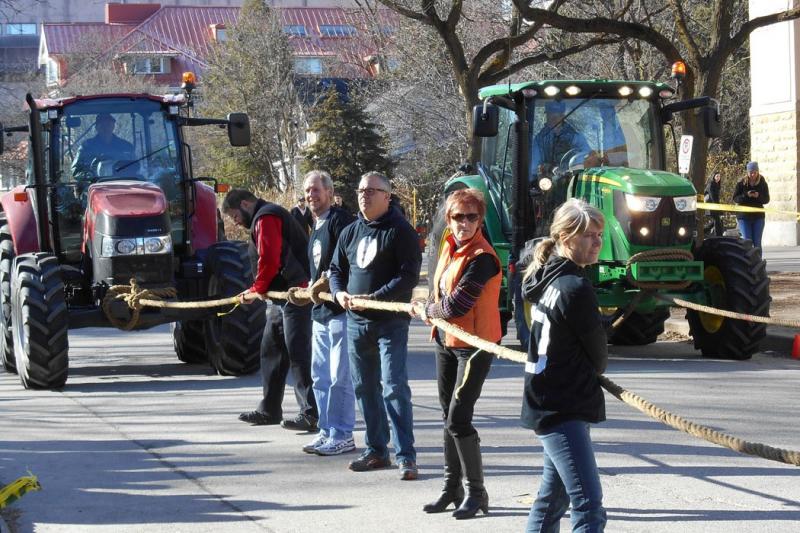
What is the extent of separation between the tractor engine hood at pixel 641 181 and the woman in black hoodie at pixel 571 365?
8.14m

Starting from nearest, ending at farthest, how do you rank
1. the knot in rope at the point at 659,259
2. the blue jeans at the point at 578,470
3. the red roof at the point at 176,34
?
1. the blue jeans at the point at 578,470
2. the knot in rope at the point at 659,259
3. the red roof at the point at 176,34

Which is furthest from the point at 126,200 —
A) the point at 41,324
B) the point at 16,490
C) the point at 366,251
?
the point at 16,490

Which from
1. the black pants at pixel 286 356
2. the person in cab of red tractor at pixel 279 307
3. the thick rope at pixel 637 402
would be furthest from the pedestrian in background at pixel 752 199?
the thick rope at pixel 637 402

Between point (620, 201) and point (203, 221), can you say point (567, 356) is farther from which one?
point (203, 221)

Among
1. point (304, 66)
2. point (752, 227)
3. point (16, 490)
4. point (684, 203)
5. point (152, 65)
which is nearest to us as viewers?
point (16, 490)

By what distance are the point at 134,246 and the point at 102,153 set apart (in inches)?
56.6

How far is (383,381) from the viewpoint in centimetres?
809

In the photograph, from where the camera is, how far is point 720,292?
46.0ft

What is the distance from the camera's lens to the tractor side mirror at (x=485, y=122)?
45.6 ft

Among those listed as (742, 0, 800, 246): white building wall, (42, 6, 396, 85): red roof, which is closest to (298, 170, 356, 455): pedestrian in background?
(742, 0, 800, 246): white building wall

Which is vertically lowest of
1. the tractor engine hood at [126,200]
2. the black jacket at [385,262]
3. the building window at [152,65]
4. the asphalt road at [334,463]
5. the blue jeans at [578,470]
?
the asphalt road at [334,463]

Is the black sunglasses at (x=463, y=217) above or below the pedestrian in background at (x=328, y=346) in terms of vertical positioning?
above

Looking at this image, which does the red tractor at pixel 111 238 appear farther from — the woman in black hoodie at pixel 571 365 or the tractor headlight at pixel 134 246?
the woman in black hoodie at pixel 571 365

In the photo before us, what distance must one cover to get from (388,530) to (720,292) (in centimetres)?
792
